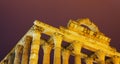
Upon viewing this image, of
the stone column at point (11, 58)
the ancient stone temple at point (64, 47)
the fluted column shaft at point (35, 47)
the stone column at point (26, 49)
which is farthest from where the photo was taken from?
the stone column at point (11, 58)

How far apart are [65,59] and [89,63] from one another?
4.30 meters

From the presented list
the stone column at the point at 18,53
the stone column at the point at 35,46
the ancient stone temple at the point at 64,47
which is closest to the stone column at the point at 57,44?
the ancient stone temple at the point at 64,47

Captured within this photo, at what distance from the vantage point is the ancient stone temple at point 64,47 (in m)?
32.3

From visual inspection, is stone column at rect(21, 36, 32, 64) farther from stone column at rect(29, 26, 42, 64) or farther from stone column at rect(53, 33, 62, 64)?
stone column at rect(53, 33, 62, 64)

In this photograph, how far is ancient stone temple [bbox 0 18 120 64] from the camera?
106 feet

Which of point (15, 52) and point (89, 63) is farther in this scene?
point (89, 63)

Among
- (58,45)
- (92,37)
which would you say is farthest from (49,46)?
(92,37)

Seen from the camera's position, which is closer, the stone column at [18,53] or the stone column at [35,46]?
the stone column at [35,46]

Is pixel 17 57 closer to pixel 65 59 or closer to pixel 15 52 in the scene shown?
pixel 15 52

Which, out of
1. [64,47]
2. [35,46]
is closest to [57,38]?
[35,46]

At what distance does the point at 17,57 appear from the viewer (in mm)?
35312

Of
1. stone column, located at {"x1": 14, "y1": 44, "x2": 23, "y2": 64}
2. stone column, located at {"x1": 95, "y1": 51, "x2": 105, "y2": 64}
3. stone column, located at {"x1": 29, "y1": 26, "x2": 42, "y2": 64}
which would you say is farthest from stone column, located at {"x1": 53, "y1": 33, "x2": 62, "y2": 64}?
stone column, located at {"x1": 95, "y1": 51, "x2": 105, "y2": 64}

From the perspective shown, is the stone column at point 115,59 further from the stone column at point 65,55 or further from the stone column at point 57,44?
the stone column at point 57,44

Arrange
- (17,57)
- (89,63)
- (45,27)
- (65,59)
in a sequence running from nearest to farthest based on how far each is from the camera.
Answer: (45,27) < (17,57) < (65,59) < (89,63)
